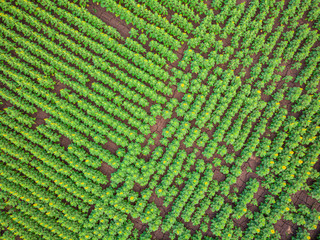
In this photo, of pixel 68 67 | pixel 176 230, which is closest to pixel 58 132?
pixel 68 67

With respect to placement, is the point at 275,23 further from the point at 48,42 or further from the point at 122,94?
the point at 48,42

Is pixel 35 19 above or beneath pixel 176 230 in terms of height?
above

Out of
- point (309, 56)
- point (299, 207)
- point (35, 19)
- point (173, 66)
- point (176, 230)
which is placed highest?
point (309, 56)

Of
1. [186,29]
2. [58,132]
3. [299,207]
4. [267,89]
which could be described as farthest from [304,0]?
[58,132]

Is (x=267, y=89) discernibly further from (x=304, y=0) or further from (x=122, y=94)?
(x=122, y=94)

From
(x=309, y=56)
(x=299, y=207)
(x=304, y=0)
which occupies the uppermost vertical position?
(x=304, y=0)

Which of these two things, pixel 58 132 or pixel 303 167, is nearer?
pixel 303 167

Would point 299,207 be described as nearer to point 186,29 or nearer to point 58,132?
point 186,29

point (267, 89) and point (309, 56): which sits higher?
point (309, 56)

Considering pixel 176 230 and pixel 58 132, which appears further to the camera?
pixel 58 132
